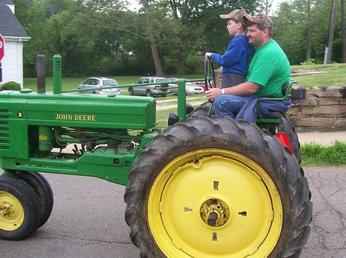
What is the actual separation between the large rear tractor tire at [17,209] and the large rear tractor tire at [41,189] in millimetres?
96

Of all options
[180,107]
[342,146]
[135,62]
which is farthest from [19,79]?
[180,107]

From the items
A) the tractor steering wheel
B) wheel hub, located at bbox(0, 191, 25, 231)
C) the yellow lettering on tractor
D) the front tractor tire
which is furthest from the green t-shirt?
wheel hub, located at bbox(0, 191, 25, 231)

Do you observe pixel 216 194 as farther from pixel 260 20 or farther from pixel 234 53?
pixel 260 20

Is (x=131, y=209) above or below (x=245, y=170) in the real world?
below

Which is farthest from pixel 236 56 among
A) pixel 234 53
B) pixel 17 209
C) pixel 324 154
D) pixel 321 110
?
pixel 321 110

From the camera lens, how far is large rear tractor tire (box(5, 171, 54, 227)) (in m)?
5.55

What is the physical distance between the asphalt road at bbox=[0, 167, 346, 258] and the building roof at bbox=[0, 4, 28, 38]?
1460 inches

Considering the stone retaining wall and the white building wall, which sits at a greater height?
the stone retaining wall

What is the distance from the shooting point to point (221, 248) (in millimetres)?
4363

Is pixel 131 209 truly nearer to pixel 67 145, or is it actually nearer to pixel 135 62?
pixel 67 145

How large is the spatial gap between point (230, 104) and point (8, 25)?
4181cm

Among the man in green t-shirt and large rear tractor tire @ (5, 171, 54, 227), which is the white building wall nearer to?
large rear tractor tire @ (5, 171, 54, 227)

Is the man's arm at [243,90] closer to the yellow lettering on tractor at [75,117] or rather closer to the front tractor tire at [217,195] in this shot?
the front tractor tire at [217,195]

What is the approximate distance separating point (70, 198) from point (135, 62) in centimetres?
6169
